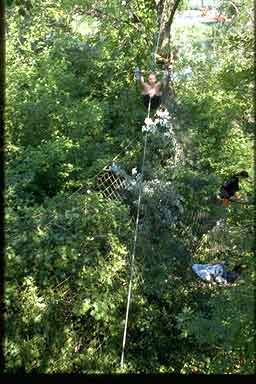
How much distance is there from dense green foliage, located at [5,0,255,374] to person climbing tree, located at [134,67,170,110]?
0.22m

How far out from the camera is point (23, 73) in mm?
5762

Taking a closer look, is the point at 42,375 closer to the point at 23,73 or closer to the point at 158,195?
the point at 158,195

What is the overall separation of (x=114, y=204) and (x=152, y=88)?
290 centimetres

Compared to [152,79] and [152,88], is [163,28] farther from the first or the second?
[152,88]

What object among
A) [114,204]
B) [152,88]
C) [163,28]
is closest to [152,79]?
[152,88]

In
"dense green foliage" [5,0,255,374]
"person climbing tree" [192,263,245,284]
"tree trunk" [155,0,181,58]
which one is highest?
"tree trunk" [155,0,181,58]

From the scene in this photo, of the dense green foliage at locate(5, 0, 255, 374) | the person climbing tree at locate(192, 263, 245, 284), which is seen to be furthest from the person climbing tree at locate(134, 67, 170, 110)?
the person climbing tree at locate(192, 263, 245, 284)

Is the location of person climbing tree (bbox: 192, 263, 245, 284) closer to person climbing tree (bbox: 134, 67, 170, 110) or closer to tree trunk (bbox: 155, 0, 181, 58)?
person climbing tree (bbox: 134, 67, 170, 110)

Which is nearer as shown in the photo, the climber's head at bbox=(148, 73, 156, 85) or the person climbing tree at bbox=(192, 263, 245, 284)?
the person climbing tree at bbox=(192, 263, 245, 284)

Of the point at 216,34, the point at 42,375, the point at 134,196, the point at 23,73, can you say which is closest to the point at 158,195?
the point at 134,196

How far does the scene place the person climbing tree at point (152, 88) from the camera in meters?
6.21

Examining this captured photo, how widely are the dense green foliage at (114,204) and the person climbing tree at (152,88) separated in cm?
22

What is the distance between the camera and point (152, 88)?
20.3ft

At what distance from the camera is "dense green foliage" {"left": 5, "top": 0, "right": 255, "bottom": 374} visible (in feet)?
9.14
